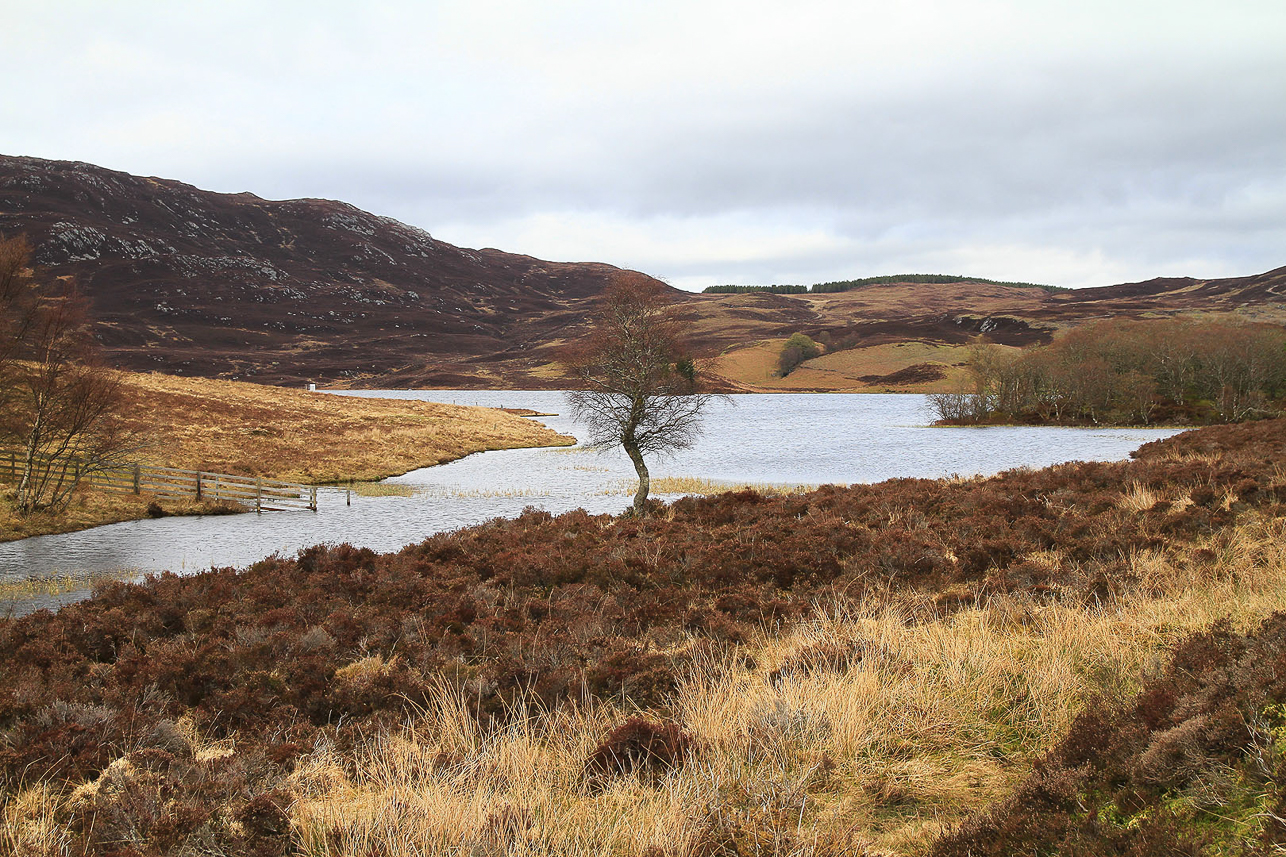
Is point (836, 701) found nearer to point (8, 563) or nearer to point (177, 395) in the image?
point (8, 563)

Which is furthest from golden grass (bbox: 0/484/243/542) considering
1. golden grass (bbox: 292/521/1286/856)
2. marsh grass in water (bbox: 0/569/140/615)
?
golden grass (bbox: 292/521/1286/856)

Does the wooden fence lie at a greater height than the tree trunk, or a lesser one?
lesser

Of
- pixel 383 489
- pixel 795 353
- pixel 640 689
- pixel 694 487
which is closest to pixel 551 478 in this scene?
pixel 383 489

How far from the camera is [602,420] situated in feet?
77.3

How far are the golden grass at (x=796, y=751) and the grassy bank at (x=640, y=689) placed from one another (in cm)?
3

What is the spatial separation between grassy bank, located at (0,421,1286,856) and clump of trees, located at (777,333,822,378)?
146896mm

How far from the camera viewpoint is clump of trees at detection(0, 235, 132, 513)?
84.7 ft

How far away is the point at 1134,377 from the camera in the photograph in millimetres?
68312

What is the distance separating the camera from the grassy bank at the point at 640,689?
450cm

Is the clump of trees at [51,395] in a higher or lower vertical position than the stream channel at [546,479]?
higher

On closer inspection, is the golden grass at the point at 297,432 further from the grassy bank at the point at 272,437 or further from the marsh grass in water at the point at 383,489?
the marsh grass in water at the point at 383,489

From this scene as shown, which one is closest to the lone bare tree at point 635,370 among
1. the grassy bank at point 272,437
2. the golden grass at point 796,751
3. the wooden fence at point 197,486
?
the wooden fence at point 197,486

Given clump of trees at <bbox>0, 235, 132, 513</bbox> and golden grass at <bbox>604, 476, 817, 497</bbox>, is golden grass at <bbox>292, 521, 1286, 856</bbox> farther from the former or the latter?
clump of trees at <bbox>0, 235, 132, 513</bbox>

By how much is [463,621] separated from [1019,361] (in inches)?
2990
